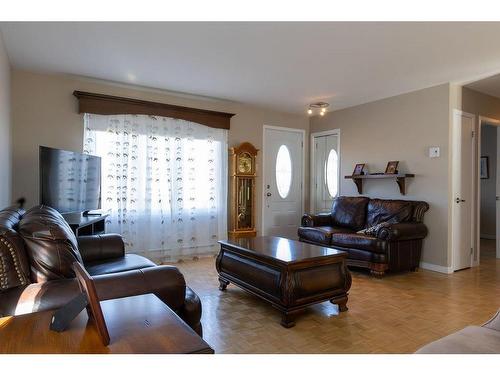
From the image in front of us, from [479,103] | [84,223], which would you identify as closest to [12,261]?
[84,223]

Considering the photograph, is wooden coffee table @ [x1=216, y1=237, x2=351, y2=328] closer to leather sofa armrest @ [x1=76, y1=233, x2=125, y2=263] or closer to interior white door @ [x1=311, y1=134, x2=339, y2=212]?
leather sofa armrest @ [x1=76, y1=233, x2=125, y2=263]

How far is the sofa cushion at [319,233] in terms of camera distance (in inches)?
171

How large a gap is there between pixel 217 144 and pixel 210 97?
72cm

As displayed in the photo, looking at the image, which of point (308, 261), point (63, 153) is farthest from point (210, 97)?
point (308, 261)

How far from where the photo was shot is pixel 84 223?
119 inches

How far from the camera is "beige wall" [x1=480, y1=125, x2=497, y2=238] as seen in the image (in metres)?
6.66

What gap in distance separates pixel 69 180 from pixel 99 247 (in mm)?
1085

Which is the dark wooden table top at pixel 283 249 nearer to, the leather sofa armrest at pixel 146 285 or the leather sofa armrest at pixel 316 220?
the leather sofa armrest at pixel 146 285

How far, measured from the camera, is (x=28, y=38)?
2990mm

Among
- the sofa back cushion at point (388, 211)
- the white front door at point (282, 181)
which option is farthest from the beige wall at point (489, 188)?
the white front door at point (282, 181)

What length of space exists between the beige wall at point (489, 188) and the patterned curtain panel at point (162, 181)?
5510 mm

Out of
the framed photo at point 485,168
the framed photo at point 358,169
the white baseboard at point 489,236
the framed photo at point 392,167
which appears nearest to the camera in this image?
the framed photo at point 392,167

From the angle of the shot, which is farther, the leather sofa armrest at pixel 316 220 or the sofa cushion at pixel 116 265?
the leather sofa armrest at pixel 316 220
